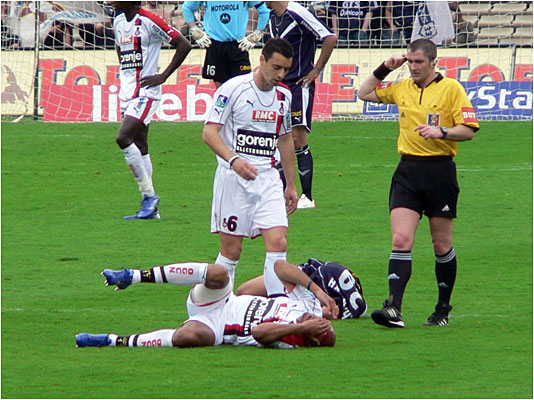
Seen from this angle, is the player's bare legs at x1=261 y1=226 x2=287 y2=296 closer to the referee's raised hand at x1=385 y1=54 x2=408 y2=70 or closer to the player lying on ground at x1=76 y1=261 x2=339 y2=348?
the player lying on ground at x1=76 y1=261 x2=339 y2=348

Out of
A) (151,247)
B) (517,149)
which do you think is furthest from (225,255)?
(517,149)

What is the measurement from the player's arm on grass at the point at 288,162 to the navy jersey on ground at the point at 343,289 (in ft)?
1.81

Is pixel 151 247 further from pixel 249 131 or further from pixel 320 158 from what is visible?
pixel 320 158

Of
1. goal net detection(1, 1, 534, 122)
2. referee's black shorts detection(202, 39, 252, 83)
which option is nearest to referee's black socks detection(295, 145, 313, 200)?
referee's black shorts detection(202, 39, 252, 83)

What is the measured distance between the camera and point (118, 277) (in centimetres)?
605

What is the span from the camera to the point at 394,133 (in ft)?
63.4

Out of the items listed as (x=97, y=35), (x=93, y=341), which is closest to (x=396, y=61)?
(x=93, y=341)

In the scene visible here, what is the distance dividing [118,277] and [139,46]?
596cm

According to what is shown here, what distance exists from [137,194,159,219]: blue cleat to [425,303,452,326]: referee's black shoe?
4.86 m

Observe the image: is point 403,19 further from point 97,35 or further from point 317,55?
point 97,35

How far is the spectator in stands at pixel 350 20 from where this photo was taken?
885 inches

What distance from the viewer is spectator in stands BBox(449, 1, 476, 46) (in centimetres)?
2247

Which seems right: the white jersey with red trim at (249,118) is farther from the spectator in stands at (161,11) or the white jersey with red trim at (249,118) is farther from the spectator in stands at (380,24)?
the spectator in stands at (161,11)

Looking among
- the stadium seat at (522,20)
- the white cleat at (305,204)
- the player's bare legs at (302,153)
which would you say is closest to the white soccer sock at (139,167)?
the player's bare legs at (302,153)
